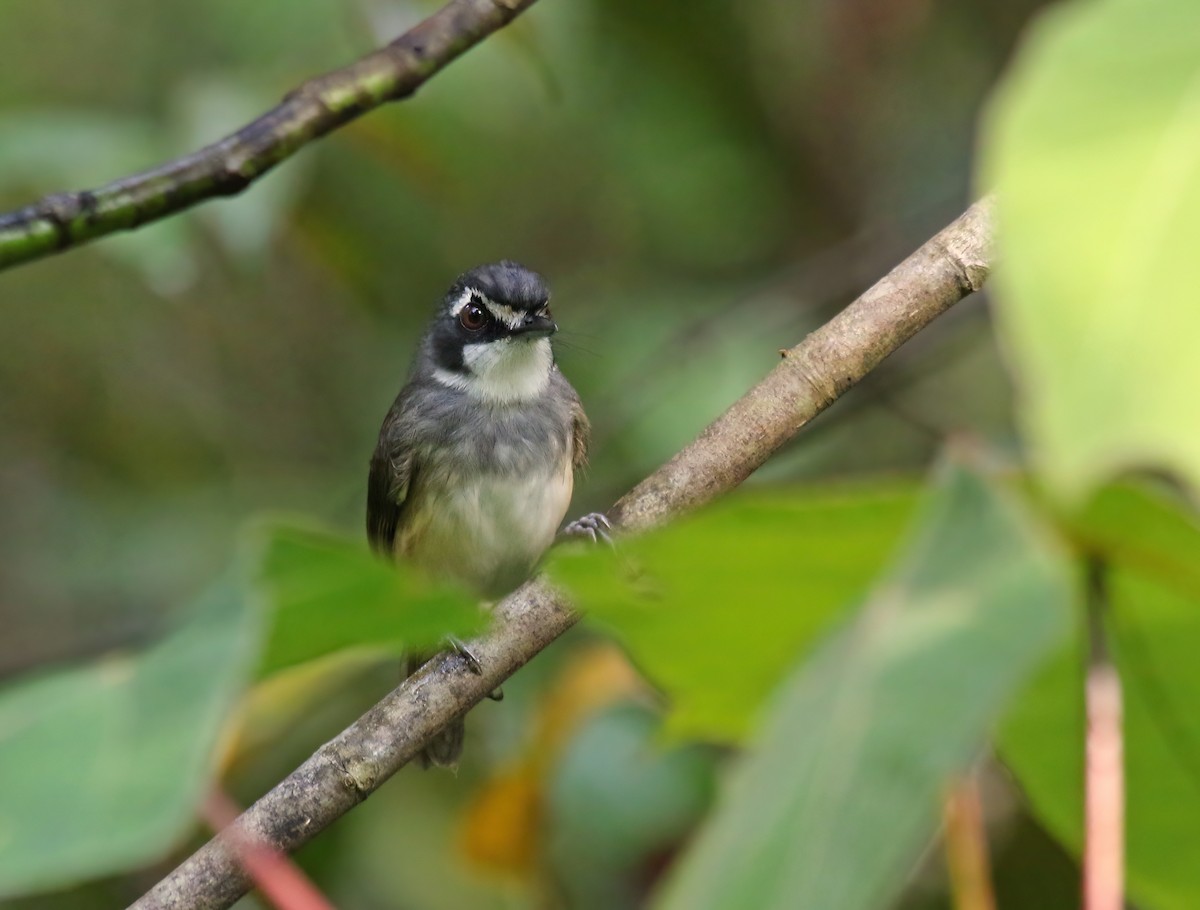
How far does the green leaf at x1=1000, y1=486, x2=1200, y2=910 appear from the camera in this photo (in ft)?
3.94

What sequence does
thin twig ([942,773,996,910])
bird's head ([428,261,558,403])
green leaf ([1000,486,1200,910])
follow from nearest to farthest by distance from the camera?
green leaf ([1000,486,1200,910])
thin twig ([942,773,996,910])
bird's head ([428,261,558,403])

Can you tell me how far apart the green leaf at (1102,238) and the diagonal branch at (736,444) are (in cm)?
154

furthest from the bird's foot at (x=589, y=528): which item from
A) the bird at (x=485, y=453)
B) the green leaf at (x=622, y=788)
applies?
the bird at (x=485, y=453)

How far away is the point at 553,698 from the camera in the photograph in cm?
431

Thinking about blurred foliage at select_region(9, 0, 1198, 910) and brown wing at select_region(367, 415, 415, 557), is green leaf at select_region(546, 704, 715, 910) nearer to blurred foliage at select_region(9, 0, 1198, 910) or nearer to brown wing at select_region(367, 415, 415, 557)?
blurred foliage at select_region(9, 0, 1198, 910)

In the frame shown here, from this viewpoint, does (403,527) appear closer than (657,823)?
No

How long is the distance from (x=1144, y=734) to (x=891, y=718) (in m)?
0.62

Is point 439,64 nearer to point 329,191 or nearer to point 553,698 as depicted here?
point 553,698

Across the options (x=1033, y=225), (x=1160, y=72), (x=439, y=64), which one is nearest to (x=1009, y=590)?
(x=1033, y=225)

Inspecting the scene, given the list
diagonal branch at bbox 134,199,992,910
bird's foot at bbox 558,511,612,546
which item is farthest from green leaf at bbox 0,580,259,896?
bird's foot at bbox 558,511,612,546

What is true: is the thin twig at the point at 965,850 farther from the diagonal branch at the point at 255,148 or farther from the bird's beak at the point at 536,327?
the bird's beak at the point at 536,327

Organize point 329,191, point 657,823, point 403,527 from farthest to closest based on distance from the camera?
point 329,191
point 403,527
point 657,823

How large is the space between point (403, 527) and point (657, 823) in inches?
83.4

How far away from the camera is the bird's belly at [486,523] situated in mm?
5504
